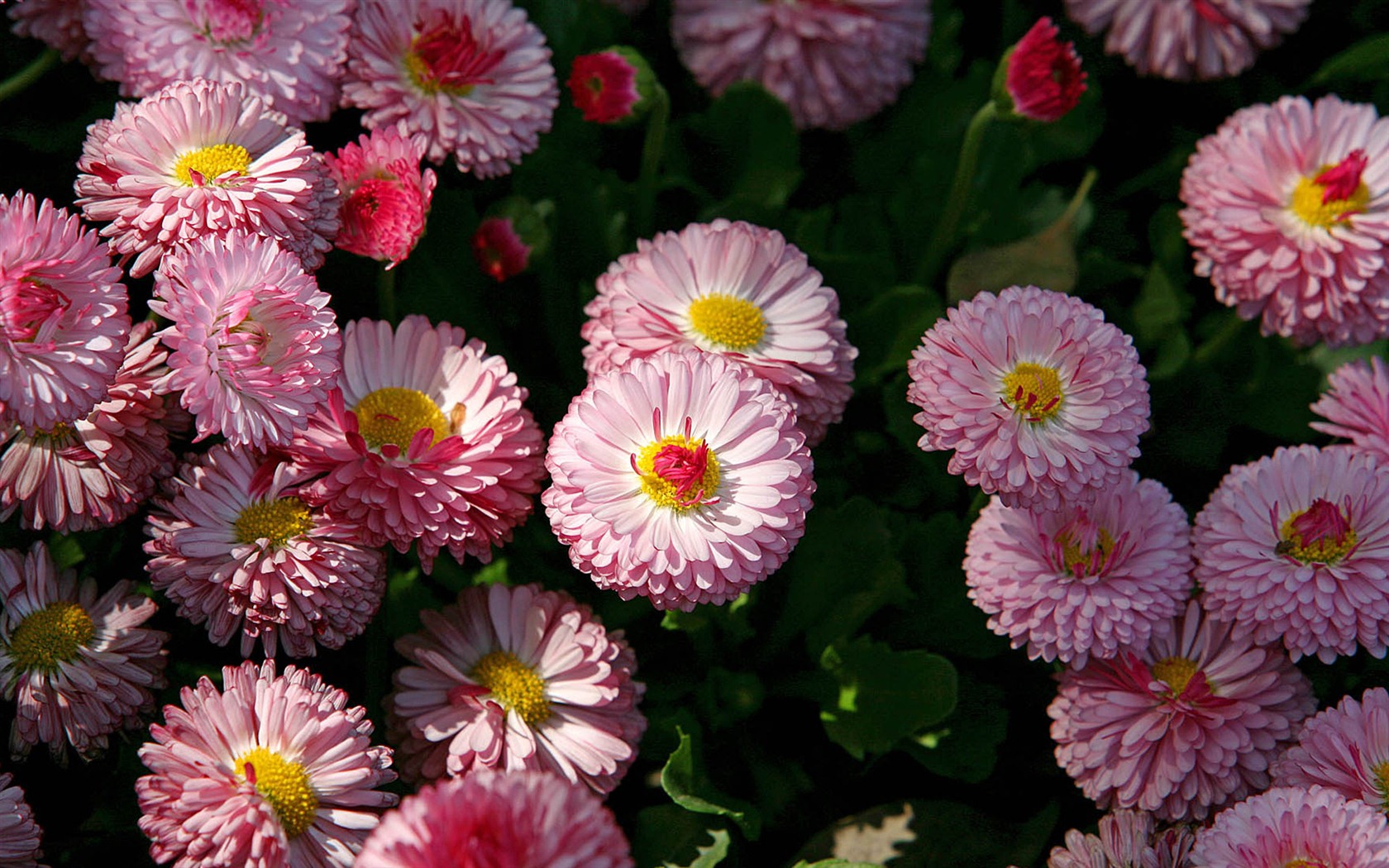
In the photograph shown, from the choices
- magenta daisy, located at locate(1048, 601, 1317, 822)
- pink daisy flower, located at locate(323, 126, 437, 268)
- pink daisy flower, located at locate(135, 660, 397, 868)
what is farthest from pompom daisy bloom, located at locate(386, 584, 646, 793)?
magenta daisy, located at locate(1048, 601, 1317, 822)

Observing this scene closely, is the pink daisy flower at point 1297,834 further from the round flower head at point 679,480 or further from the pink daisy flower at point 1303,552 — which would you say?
the round flower head at point 679,480

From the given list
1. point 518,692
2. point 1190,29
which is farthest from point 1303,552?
point 1190,29

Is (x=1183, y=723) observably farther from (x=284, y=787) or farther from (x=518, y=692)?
(x=284, y=787)

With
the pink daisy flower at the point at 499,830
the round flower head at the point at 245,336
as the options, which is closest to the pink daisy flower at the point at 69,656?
the round flower head at the point at 245,336

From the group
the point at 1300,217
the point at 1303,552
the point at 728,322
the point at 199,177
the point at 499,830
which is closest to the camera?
the point at 499,830

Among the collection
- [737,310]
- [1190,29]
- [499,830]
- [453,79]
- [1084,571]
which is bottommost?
A: [1084,571]

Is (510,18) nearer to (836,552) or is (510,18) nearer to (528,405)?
(528,405)

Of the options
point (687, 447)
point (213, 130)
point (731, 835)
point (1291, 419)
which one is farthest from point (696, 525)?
point (1291, 419)
